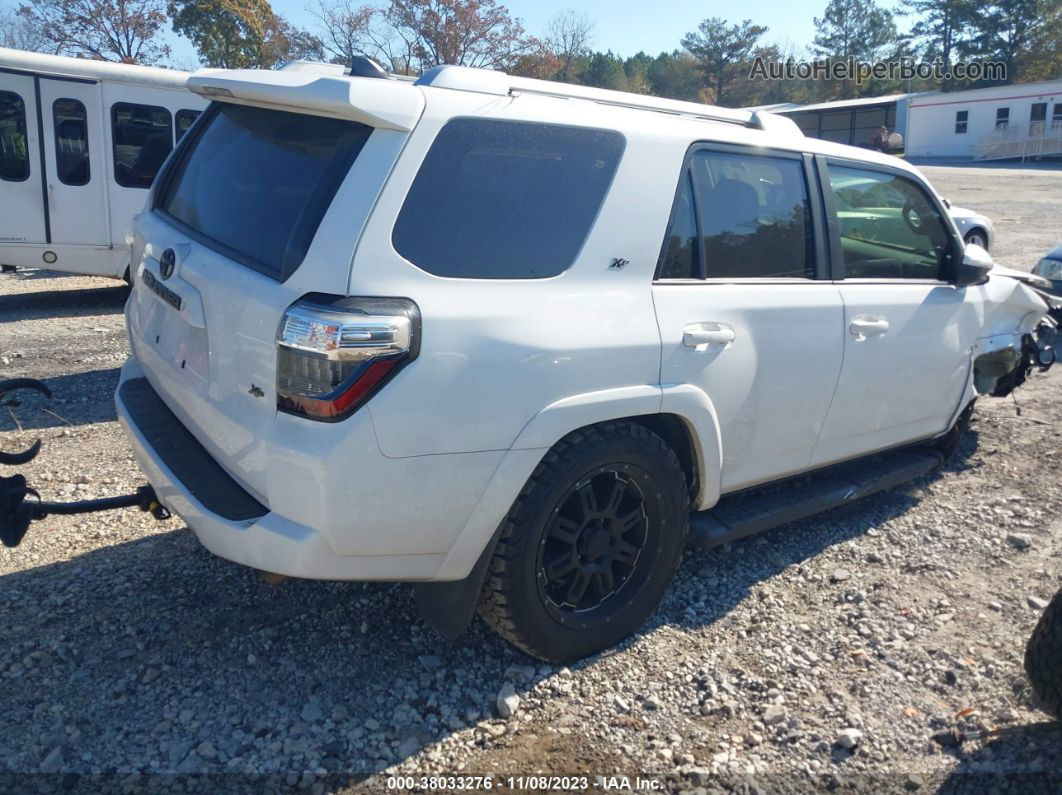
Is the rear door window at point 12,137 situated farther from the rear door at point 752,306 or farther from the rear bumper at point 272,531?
the rear door at point 752,306

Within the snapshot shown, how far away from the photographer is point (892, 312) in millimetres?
4172

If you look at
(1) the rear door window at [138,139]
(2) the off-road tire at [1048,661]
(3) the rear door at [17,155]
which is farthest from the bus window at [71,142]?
(2) the off-road tire at [1048,661]

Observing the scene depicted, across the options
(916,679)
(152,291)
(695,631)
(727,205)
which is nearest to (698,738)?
(695,631)

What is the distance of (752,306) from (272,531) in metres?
2.01

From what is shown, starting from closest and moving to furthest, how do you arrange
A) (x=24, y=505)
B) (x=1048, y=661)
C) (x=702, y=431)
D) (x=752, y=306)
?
(x=1048, y=661)
(x=24, y=505)
(x=702, y=431)
(x=752, y=306)

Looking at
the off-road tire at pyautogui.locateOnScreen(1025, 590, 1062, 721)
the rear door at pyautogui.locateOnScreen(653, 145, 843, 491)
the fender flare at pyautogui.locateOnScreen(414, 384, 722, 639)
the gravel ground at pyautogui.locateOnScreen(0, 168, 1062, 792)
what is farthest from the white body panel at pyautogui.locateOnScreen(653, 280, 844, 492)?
the off-road tire at pyautogui.locateOnScreen(1025, 590, 1062, 721)

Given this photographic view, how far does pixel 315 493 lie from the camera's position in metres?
2.60

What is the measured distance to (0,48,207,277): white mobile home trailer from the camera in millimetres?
10547

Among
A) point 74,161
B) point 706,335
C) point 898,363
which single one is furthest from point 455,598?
point 74,161

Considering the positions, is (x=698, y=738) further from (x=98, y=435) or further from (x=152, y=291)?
(x=98, y=435)

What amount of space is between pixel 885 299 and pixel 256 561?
300 centimetres

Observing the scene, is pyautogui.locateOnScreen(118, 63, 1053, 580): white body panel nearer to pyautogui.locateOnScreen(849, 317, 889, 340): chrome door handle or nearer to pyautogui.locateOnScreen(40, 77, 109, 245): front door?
pyautogui.locateOnScreen(849, 317, 889, 340): chrome door handle

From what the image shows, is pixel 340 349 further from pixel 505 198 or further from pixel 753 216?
pixel 753 216

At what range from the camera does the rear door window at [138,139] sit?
11102 millimetres
